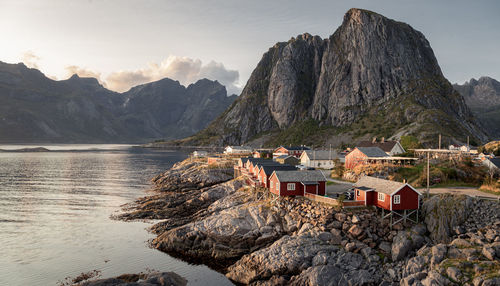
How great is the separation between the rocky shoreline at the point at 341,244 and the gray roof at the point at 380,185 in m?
3.03

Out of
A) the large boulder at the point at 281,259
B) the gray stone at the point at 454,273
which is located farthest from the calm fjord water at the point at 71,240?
the gray stone at the point at 454,273

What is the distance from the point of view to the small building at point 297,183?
44.4m

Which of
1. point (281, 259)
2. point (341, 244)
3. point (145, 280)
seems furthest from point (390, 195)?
point (145, 280)

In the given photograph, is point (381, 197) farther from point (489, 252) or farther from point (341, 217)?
point (489, 252)

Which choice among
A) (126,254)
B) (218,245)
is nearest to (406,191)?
(218,245)

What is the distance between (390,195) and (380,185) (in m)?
3.15

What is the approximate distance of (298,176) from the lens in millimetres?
45406

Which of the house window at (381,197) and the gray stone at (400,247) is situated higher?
the house window at (381,197)

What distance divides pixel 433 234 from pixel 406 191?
17.7 ft

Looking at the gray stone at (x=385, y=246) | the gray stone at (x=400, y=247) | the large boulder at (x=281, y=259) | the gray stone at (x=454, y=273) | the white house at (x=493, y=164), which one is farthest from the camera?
the white house at (x=493, y=164)

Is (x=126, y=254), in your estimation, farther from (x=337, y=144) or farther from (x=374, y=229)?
(x=337, y=144)

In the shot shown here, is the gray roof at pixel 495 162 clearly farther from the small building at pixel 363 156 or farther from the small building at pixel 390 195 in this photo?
the small building at pixel 390 195

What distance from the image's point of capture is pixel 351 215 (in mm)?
36531

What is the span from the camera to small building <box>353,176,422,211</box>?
35.4 metres
